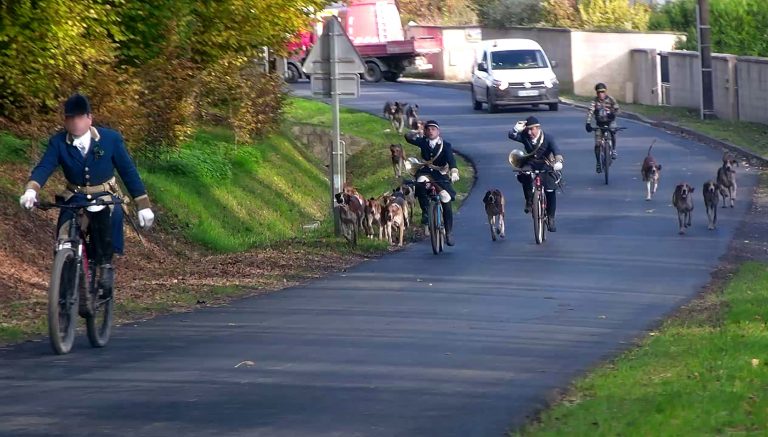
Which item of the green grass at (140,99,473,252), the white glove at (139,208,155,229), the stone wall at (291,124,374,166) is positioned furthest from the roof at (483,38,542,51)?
the white glove at (139,208,155,229)

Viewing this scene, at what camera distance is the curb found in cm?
Answer: 2806

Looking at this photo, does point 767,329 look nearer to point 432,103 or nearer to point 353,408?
point 353,408

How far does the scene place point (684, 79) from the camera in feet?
129

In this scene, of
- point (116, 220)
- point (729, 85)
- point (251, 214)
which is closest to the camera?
point (116, 220)

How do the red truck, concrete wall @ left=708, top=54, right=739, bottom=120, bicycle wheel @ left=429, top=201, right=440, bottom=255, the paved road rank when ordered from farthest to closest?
the red truck → concrete wall @ left=708, top=54, right=739, bottom=120 → bicycle wheel @ left=429, top=201, right=440, bottom=255 → the paved road

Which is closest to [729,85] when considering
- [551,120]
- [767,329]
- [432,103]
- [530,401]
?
[551,120]

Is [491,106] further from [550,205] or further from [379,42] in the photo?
[550,205]

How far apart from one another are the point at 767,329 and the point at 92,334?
5081 millimetres

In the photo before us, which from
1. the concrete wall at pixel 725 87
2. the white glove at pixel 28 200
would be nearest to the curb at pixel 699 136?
the concrete wall at pixel 725 87

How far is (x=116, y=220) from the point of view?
9.99 metres

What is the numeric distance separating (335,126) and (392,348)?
9.14 metres

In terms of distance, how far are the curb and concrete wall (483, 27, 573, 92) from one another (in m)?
6.63

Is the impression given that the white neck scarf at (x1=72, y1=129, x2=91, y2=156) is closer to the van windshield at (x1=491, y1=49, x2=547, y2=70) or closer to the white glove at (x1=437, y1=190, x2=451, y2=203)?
the white glove at (x1=437, y1=190, x2=451, y2=203)

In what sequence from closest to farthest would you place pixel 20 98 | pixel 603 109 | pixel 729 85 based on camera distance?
pixel 20 98
pixel 603 109
pixel 729 85
